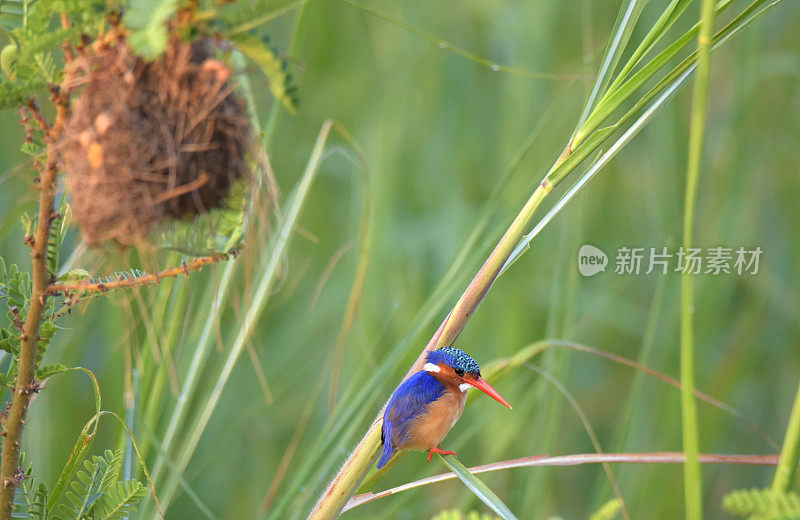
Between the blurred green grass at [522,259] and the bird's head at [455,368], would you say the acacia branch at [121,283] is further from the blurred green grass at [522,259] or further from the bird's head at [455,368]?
the blurred green grass at [522,259]

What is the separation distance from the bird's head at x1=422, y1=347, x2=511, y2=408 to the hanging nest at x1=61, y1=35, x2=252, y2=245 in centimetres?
38

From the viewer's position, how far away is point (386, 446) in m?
0.95

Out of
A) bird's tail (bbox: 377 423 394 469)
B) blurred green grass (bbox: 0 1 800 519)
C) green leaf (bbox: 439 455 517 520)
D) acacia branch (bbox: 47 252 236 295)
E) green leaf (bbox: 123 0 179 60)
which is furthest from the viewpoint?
blurred green grass (bbox: 0 1 800 519)

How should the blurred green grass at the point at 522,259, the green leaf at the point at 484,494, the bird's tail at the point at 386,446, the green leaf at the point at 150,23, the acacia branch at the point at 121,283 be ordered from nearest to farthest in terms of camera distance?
the green leaf at the point at 150,23, the acacia branch at the point at 121,283, the green leaf at the point at 484,494, the bird's tail at the point at 386,446, the blurred green grass at the point at 522,259

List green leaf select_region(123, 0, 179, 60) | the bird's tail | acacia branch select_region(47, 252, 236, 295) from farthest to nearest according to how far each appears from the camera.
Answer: the bird's tail → acacia branch select_region(47, 252, 236, 295) → green leaf select_region(123, 0, 179, 60)

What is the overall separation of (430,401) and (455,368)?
8 cm

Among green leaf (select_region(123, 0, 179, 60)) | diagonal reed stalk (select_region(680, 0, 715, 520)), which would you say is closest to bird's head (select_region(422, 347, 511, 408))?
diagonal reed stalk (select_region(680, 0, 715, 520))

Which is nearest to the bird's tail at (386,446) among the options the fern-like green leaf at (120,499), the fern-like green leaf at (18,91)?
the fern-like green leaf at (120,499)

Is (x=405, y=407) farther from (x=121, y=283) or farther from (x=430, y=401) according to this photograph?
(x=121, y=283)

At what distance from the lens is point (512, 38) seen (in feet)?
7.52

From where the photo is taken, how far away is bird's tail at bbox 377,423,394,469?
3.05 ft

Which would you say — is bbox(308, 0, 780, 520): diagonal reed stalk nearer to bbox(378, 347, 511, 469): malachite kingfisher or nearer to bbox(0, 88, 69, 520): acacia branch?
bbox(378, 347, 511, 469): malachite kingfisher

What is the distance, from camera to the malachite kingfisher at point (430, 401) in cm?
95

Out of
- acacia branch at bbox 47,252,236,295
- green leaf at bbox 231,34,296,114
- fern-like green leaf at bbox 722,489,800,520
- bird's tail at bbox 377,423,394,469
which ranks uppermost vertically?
green leaf at bbox 231,34,296,114
